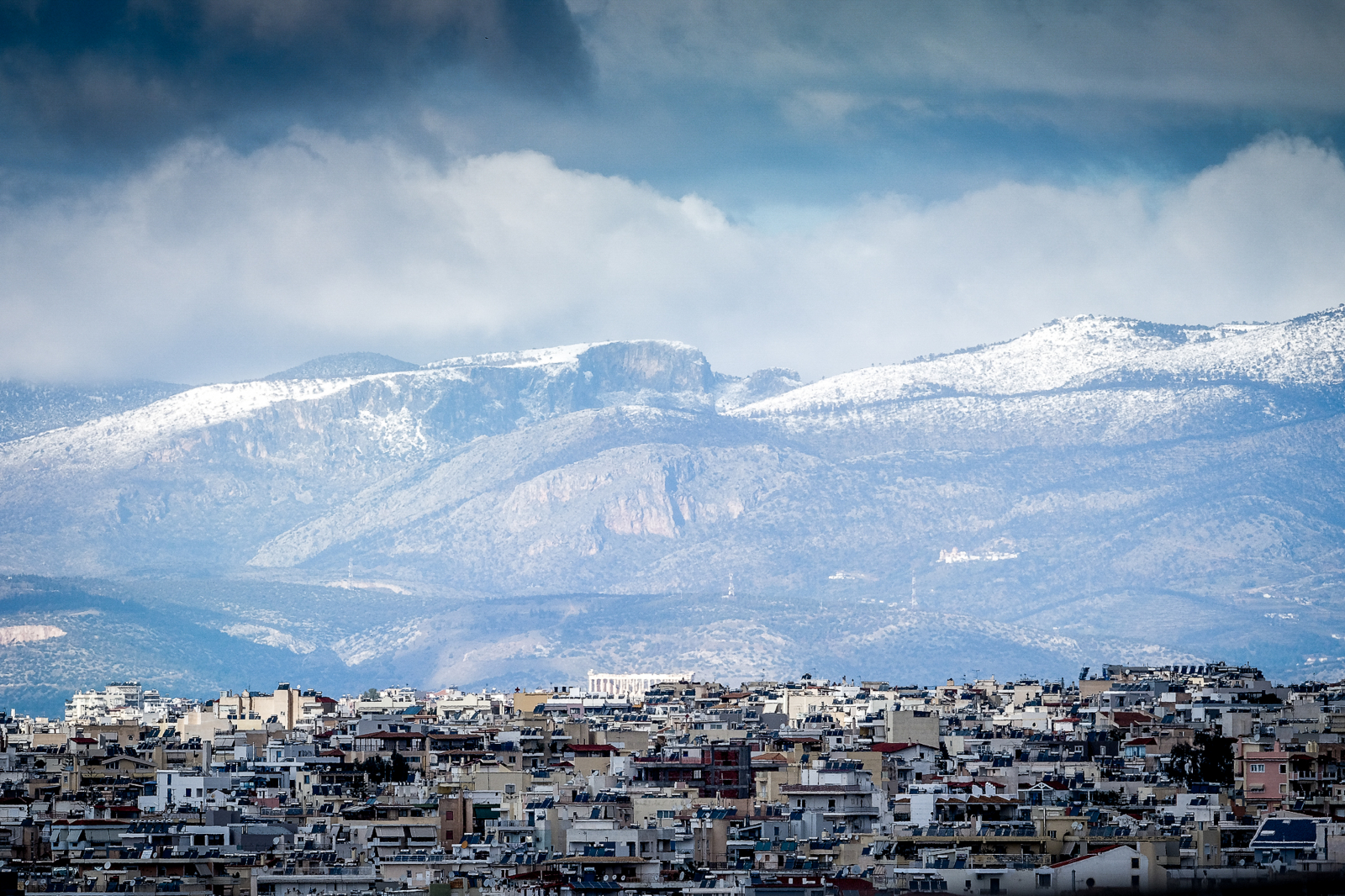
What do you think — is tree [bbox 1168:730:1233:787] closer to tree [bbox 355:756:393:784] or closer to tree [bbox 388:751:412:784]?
tree [bbox 388:751:412:784]

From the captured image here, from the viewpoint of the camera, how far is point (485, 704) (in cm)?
18688

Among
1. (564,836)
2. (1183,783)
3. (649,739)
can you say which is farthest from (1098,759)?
(564,836)

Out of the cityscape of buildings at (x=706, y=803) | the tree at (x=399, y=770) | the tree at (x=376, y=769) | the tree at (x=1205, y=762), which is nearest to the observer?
the cityscape of buildings at (x=706, y=803)

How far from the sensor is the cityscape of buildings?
68000 millimetres

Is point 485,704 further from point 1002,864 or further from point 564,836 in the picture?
point 1002,864

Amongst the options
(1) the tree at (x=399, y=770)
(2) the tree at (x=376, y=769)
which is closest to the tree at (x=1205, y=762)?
(1) the tree at (x=399, y=770)

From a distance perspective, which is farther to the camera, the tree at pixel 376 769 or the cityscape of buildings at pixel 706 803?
the tree at pixel 376 769

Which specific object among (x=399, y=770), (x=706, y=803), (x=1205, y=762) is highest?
(x=399, y=770)

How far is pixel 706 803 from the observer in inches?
3541

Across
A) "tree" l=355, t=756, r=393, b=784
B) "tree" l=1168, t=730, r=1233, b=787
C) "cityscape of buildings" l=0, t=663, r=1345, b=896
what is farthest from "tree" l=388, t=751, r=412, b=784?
"tree" l=1168, t=730, r=1233, b=787

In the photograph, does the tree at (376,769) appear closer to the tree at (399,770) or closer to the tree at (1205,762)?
the tree at (399,770)

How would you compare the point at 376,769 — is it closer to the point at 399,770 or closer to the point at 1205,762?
the point at 399,770

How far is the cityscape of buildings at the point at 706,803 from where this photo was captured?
68000 mm

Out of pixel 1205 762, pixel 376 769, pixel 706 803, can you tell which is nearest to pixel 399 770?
pixel 376 769
